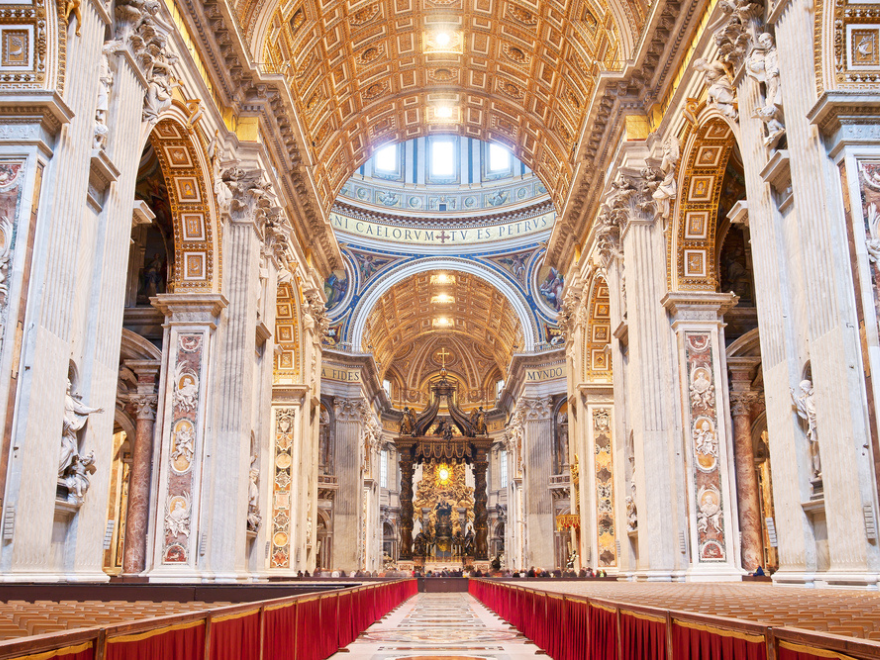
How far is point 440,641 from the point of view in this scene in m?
8.00

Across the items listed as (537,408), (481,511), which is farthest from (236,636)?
(481,511)

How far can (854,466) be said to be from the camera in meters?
7.27

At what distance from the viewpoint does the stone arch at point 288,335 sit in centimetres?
1975

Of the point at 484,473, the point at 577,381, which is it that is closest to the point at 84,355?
the point at 577,381

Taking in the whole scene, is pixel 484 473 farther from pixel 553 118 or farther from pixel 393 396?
pixel 553 118

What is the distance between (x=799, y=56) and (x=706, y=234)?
17.4 feet

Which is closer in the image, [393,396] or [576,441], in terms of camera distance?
[576,441]

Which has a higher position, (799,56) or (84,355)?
(799,56)

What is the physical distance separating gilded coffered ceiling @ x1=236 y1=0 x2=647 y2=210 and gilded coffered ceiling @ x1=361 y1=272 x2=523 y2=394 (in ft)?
41.7

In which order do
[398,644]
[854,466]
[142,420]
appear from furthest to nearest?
[142,420] < [398,644] < [854,466]

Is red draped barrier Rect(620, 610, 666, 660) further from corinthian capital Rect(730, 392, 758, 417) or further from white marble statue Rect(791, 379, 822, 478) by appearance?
corinthian capital Rect(730, 392, 758, 417)

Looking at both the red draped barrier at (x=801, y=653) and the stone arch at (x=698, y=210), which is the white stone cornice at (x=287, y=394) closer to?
the stone arch at (x=698, y=210)

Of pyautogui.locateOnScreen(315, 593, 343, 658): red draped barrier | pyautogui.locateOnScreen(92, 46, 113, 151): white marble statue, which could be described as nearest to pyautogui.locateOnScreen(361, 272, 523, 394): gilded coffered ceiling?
pyautogui.locateOnScreen(92, 46, 113, 151): white marble statue

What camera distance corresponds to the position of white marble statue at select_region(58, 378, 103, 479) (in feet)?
26.7
